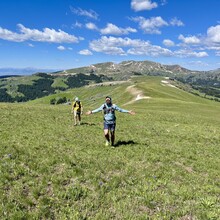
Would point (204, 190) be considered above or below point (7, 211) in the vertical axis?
below

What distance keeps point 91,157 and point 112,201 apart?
5508mm

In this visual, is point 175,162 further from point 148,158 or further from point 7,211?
point 7,211

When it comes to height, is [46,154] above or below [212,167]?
above

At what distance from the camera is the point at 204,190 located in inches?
516

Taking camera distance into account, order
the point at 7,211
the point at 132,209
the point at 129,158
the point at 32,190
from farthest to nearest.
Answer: the point at 129,158, the point at 32,190, the point at 132,209, the point at 7,211

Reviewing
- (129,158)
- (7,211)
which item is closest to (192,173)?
(129,158)

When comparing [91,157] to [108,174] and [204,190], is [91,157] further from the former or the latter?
[204,190]

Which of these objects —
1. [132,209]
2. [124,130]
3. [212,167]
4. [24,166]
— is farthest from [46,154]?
[124,130]

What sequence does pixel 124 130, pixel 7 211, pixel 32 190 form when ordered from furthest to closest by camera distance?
pixel 124 130, pixel 32 190, pixel 7 211

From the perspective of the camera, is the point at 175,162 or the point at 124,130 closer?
the point at 175,162

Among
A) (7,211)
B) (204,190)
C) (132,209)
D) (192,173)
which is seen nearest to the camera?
(7,211)

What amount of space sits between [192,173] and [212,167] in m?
2.43

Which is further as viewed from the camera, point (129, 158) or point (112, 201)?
point (129, 158)

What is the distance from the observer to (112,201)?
11336mm
